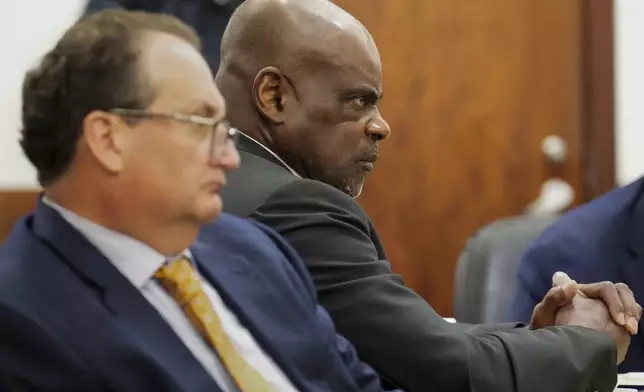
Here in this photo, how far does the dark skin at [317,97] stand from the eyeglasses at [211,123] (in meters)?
0.31

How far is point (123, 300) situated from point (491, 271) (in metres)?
1.15

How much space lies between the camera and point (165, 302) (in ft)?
3.27

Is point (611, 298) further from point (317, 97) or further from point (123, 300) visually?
point (123, 300)

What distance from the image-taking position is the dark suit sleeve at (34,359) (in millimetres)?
873

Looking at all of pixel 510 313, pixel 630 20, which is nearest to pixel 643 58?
pixel 630 20

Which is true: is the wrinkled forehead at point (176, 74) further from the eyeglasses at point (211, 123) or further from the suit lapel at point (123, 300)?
the suit lapel at point (123, 300)

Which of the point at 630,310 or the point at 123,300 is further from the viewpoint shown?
the point at 630,310

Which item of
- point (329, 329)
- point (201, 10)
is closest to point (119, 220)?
point (329, 329)

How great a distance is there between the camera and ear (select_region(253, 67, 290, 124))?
1.32 metres

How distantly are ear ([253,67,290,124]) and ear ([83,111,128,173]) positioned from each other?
41 centimetres

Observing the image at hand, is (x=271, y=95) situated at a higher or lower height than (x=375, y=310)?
higher

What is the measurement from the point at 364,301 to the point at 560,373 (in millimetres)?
289

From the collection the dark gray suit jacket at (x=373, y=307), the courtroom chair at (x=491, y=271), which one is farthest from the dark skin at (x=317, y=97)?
the courtroom chair at (x=491, y=271)

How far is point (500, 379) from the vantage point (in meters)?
1.21
